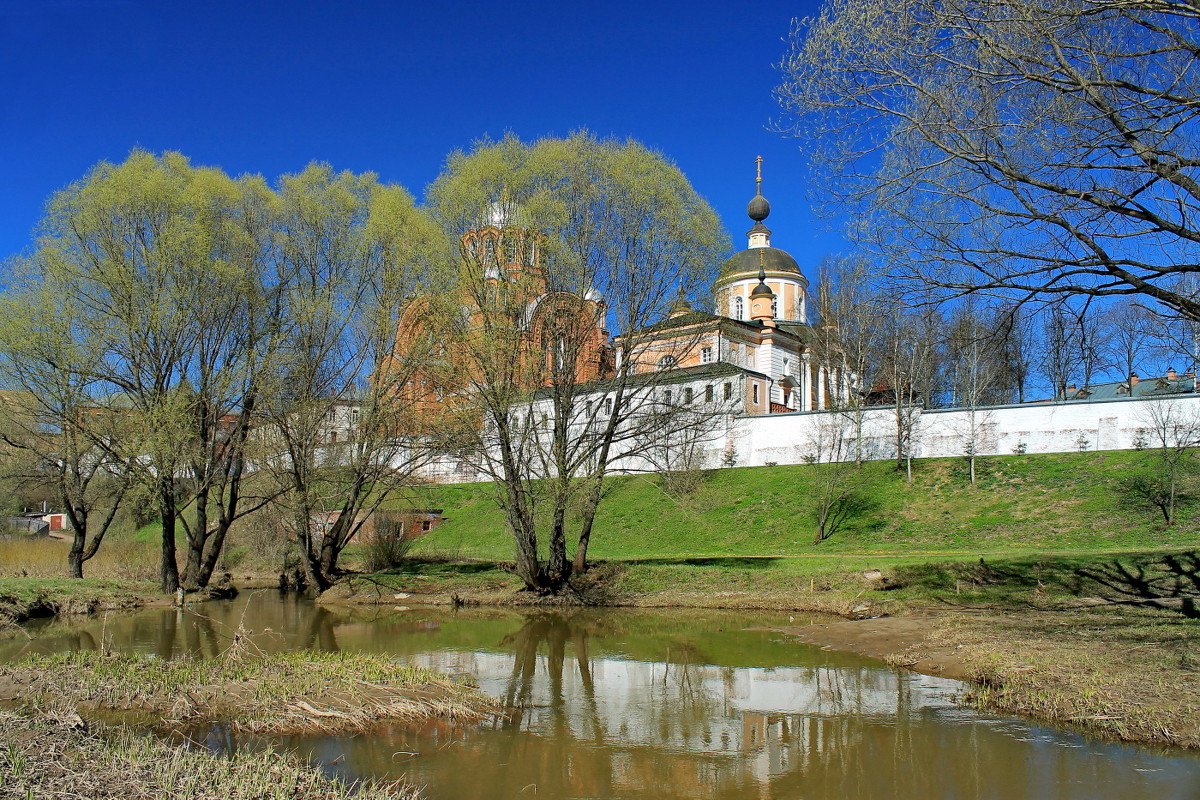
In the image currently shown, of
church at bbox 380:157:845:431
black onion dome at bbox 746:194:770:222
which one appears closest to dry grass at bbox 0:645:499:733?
church at bbox 380:157:845:431

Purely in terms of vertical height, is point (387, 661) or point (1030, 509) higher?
point (1030, 509)

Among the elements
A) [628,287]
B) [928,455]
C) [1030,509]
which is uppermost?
[628,287]

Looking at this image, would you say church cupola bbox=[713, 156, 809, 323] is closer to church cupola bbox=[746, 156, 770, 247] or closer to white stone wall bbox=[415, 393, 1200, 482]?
church cupola bbox=[746, 156, 770, 247]

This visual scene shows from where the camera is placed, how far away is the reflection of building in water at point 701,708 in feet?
26.5

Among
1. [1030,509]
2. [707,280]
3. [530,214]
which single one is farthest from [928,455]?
[530,214]

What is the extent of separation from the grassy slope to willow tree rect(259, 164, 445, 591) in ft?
12.1

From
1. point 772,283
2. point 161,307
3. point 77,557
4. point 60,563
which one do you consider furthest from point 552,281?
point 772,283

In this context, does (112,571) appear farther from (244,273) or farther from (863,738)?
(863,738)

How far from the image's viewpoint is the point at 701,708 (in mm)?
10180

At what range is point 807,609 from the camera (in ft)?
60.6

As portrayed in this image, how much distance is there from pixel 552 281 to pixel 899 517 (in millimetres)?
16428

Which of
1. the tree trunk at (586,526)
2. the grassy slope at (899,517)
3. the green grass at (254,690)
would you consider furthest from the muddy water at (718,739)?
the grassy slope at (899,517)

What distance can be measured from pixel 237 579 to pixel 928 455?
27.1 meters

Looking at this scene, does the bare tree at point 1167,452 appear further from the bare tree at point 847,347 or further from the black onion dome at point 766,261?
the black onion dome at point 766,261
